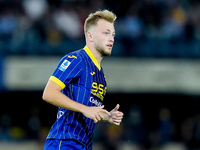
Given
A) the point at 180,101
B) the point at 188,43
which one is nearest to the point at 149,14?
the point at 188,43

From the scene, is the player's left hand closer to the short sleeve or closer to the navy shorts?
the navy shorts

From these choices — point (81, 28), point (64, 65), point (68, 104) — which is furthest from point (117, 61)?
point (68, 104)

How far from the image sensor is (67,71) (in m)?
5.05

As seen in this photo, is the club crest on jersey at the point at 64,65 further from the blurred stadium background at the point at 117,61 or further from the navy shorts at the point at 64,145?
the blurred stadium background at the point at 117,61

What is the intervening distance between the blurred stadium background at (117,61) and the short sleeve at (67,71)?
8.63 m

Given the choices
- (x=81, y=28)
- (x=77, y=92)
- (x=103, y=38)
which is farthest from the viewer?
(x=81, y=28)

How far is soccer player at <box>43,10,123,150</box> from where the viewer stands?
4866 mm

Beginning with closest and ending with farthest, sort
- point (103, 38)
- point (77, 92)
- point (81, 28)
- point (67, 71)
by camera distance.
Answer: point (67, 71), point (77, 92), point (103, 38), point (81, 28)

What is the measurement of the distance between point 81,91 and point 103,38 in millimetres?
664

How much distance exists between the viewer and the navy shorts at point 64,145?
5.12m

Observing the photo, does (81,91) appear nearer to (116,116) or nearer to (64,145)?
(116,116)

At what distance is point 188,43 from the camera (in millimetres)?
15469

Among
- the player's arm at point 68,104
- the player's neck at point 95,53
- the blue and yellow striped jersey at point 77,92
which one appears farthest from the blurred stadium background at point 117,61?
the player's arm at point 68,104

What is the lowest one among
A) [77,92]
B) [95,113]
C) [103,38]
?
[95,113]
